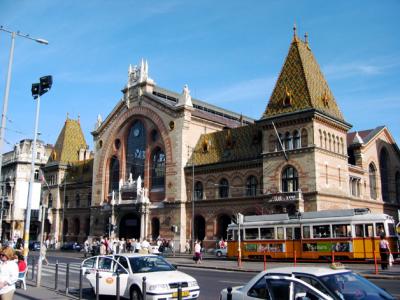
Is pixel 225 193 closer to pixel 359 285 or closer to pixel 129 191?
pixel 129 191

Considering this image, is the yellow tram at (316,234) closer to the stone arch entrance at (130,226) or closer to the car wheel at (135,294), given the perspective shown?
the car wheel at (135,294)

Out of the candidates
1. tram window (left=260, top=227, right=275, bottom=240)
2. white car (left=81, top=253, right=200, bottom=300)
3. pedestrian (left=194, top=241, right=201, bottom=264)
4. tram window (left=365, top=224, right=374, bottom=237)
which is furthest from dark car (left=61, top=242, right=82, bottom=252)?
white car (left=81, top=253, right=200, bottom=300)

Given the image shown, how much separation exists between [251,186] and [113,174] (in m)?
23.1

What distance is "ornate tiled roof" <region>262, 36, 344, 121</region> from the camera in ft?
131

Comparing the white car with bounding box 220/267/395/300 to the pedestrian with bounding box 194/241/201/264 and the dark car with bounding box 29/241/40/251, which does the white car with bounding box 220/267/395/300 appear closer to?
the pedestrian with bounding box 194/241/201/264

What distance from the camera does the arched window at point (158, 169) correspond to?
52.5 metres

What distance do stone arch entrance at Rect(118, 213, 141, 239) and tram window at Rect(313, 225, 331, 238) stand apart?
27813 millimetres

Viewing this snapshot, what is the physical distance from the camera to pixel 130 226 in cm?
5453

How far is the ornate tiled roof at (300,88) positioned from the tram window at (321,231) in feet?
40.6

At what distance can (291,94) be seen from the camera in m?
40.7

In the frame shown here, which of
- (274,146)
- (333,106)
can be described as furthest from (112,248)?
(333,106)

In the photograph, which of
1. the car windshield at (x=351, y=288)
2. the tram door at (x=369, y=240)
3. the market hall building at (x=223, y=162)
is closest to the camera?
the car windshield at (x=351, y=288)

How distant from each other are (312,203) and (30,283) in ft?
80.8

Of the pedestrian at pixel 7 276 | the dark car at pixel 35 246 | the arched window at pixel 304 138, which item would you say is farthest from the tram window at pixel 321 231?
the dark car at pixel 35 246
